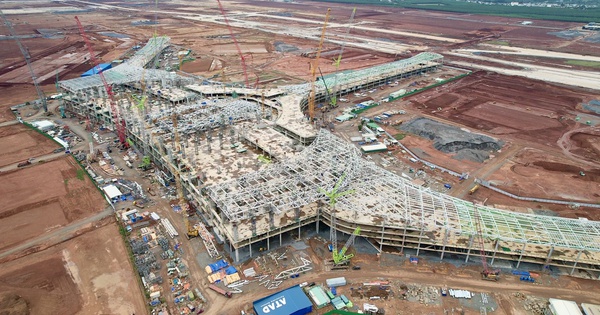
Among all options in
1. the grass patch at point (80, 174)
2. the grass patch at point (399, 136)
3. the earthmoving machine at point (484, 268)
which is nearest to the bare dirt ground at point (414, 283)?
the earthmoving machine at point (484, 268)

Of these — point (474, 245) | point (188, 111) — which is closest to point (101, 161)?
point (188, 111)

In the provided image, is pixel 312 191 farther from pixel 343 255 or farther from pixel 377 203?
pixel 343 255

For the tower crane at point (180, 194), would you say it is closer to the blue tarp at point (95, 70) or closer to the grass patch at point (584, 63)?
the blue tarp at point (95, 70)

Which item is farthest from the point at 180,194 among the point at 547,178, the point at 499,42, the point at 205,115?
the point at 499,42

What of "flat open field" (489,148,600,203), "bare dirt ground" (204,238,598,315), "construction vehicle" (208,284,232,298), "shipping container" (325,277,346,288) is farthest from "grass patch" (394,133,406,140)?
"construction vehicle" (208,284,232,298)

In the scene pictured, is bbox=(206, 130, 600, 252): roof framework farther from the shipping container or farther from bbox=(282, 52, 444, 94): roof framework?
bbox=(282, 52, 444, 94): roof framework

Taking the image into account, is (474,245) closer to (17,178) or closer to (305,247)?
(305,247)
